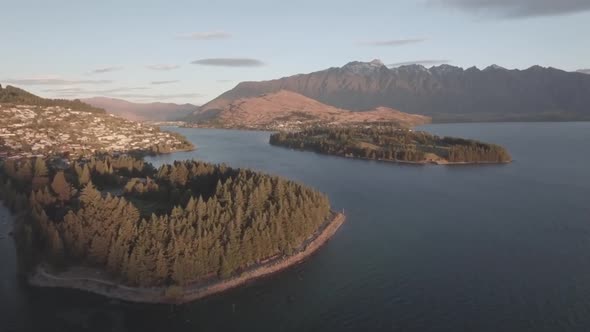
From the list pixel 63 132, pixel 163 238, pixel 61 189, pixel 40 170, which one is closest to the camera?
pixel 163 238

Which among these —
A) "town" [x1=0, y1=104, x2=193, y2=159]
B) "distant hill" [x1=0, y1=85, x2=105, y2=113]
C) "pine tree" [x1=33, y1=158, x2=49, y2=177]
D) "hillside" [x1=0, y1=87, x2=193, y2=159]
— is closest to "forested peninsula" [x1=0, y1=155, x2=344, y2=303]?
"pine tree" [x1=33, y1=158, x2=49, y2=177]

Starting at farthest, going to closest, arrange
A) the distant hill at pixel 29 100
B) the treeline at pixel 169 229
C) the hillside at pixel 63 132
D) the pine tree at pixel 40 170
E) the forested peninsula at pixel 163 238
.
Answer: the distant hill at pixel 29 100
the hillside at pixel 63 132
the pine tree at pixel 40 170
the treeline at pixel 169 229
the forested peninsula at pixel 163 238

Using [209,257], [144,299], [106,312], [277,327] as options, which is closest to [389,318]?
[277,327]

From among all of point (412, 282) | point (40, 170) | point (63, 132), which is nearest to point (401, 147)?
point (412, 282)

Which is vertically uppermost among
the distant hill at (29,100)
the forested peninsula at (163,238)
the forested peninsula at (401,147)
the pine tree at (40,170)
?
the distant hill at (29,100)

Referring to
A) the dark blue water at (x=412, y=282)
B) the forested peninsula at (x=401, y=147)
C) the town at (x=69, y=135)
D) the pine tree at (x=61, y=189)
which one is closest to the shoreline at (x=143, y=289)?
the dark blue water at (x=412, y=282)

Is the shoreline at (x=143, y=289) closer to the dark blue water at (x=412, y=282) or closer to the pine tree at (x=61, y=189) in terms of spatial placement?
the dark blue water at (x=412, y=282)

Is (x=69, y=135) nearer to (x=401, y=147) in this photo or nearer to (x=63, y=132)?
(x=63, y=132)
